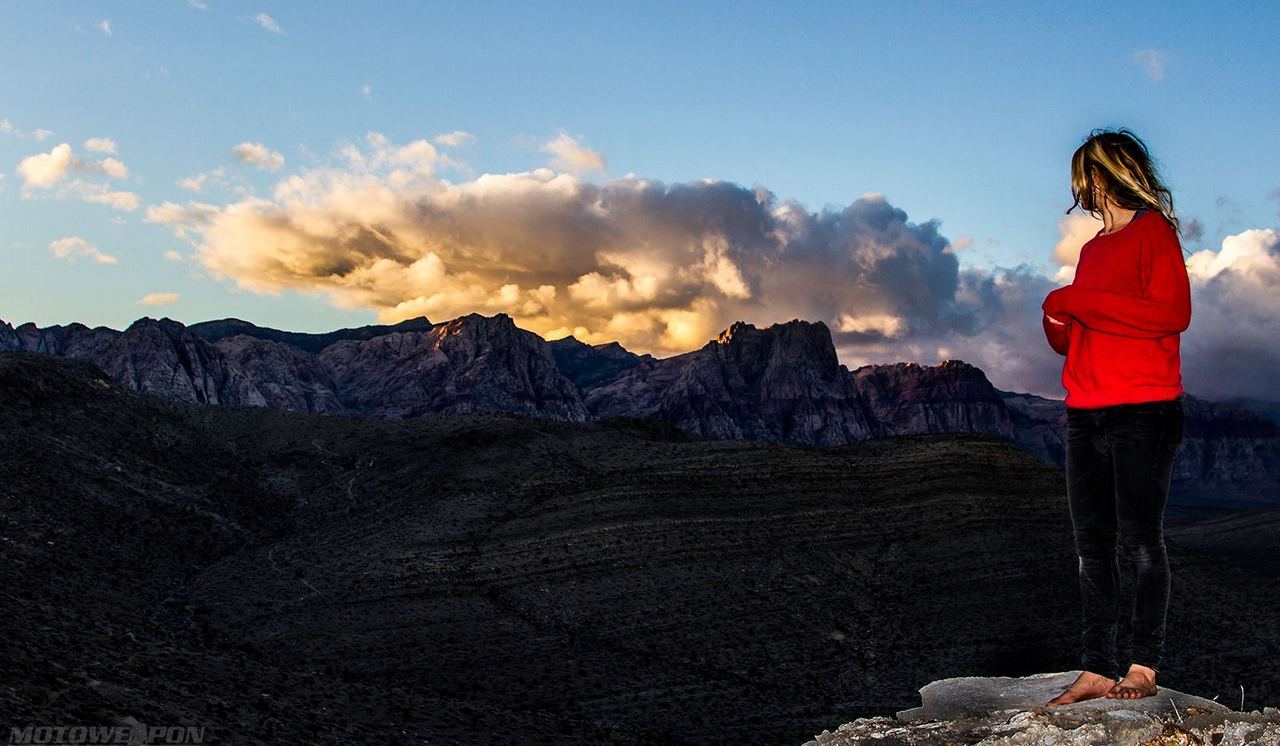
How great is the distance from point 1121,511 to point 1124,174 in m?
2.65

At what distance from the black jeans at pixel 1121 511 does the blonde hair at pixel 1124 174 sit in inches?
62.9

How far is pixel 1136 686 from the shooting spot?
263 inches

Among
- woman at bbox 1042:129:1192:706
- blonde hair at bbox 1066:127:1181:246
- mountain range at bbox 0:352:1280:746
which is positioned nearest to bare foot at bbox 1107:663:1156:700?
woman at bbox 1042:129:1192:706

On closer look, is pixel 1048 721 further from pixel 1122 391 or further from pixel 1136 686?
pixel 1122 391

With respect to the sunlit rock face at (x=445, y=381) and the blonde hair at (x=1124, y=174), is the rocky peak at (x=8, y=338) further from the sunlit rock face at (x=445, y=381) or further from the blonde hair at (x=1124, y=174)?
the blonde hair at (x=1124, y=174)

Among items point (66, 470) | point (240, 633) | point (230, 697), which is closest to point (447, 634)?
point (240, 633)

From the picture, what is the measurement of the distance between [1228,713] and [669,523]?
4530 centimetres

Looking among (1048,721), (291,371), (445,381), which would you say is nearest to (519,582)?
(1048,721)

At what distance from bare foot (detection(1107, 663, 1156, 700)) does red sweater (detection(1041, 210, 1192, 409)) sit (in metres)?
2.01

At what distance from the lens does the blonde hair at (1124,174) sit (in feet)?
23.2

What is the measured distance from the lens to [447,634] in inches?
1460

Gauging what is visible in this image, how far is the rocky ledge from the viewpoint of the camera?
517 centimetres

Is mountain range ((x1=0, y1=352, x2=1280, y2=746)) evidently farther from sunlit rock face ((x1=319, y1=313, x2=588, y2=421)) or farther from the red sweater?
sunlit rock face ((x1=319, y1=313, x2=588, y2=421))

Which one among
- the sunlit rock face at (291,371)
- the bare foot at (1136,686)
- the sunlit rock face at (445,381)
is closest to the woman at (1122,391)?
the bare foot at (1136,686)
